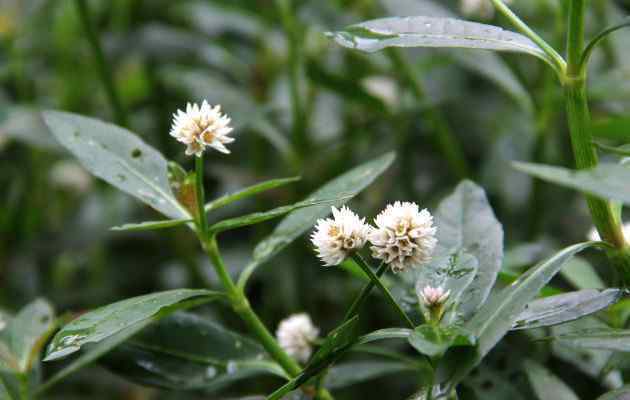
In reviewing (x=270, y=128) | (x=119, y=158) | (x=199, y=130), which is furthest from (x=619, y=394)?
(x=270, y=128)

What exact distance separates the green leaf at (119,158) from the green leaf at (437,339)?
301 millimetres

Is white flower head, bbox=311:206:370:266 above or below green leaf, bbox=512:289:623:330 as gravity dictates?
above

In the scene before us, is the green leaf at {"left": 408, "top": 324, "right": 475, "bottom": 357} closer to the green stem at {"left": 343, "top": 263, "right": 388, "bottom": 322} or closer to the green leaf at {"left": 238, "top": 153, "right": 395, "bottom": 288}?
the green stem at {"left": 343, "top": 263, "right": 388, "bottom": 322}

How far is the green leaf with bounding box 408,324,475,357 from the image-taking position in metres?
0.57

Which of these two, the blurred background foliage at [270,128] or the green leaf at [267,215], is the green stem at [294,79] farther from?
the green leaf at [267,215]

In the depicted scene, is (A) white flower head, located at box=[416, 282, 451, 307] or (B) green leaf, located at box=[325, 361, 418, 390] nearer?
(A) white flower head, located at box=[416, 282, 451, 307]

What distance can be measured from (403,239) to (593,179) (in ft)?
0.59

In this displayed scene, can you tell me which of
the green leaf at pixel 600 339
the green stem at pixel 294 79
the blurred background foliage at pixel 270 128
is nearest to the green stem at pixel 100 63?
the blurred background foliage at pixel 270 128

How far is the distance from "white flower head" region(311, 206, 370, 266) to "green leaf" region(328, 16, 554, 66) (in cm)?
15

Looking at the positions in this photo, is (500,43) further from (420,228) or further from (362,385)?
(362,385)

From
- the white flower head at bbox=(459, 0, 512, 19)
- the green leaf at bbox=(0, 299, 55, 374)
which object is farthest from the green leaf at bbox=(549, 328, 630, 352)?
the white flower head at bbox=(459, 0, 512, 19)

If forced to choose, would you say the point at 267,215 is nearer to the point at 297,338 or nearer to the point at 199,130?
the point at 199,130

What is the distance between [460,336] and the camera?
0.59 m

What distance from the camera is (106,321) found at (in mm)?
688
